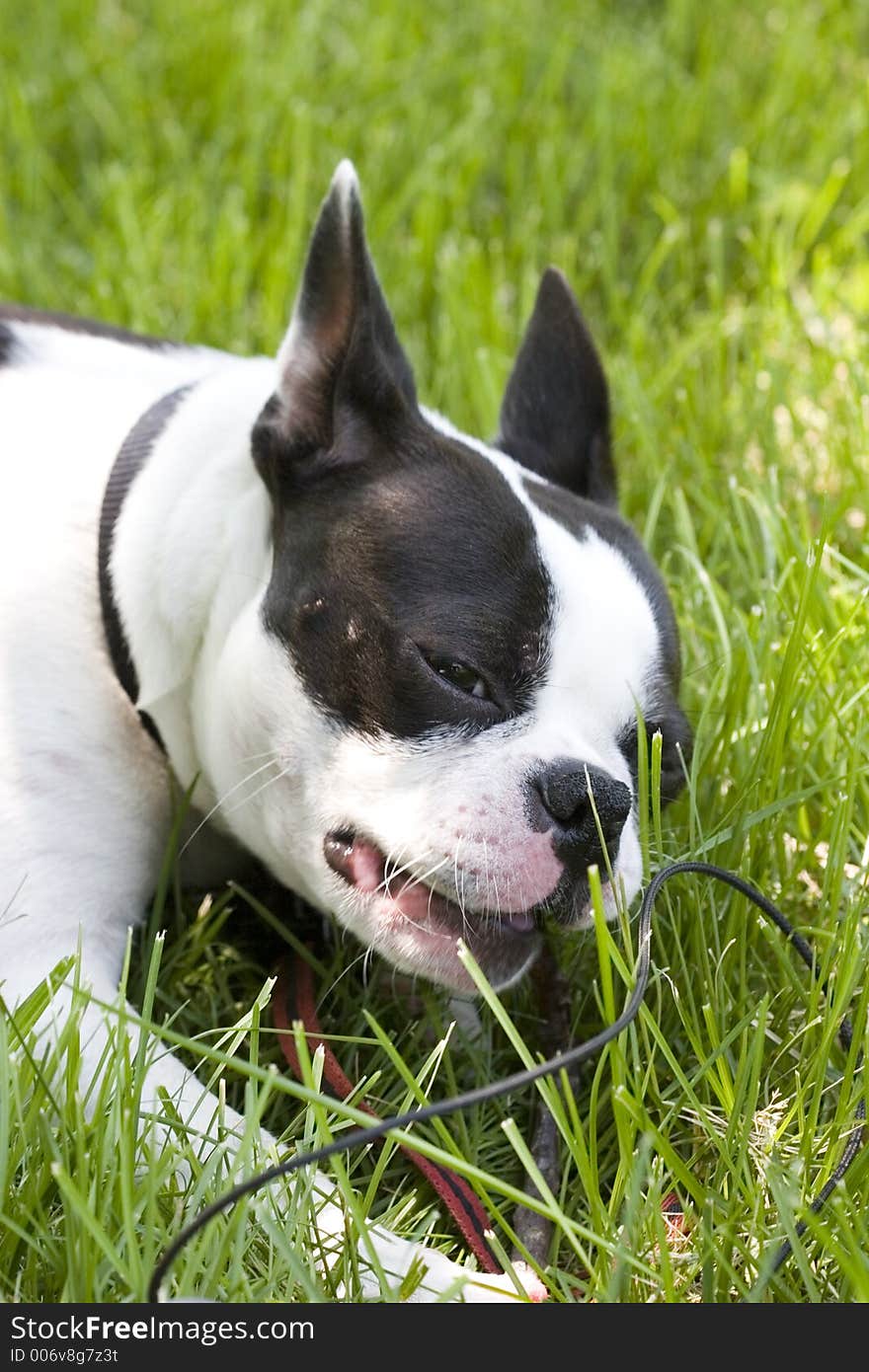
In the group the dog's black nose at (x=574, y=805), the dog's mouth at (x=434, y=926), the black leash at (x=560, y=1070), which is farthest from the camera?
the dog's mouth at (x=434, y=926)

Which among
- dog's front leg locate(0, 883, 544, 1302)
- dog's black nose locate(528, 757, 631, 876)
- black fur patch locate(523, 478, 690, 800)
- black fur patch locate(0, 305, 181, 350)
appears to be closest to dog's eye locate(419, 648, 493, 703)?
dog's black nose locate(528, 757, 631, 876)

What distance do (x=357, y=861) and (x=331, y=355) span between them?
0.72m

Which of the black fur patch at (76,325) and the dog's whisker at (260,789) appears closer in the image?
the dog's whisker at (260,789)

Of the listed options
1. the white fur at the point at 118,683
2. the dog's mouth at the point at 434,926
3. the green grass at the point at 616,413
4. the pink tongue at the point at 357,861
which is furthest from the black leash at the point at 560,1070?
the white fur at the point at 118,683

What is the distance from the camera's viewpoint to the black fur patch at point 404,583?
2002 mm

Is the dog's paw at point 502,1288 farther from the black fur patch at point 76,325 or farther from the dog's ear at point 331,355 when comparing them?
the black fur patch at point 76,325

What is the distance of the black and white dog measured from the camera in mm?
1975

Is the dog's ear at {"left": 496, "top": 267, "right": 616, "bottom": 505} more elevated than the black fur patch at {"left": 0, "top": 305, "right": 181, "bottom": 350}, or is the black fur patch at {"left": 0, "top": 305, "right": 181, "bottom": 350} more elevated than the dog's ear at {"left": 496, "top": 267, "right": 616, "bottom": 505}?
the dog's ear at {"left": 496, "top": 267, "right": 616, "bottom": 505}

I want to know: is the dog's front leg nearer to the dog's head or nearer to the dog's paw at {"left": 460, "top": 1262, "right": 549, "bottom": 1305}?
the dog's paw at {"left": 460, "top": 1262, "right": 549, "bottom": 1305}

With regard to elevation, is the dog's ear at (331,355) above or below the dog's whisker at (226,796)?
above

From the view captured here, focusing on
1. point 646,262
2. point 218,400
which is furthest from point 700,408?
point 218,400

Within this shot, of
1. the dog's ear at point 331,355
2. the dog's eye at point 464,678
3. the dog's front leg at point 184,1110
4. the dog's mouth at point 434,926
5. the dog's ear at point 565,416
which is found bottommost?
the dog's front leg at point 184,1110

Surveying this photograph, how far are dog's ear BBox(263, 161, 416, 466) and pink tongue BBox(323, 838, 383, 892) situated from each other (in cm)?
57
